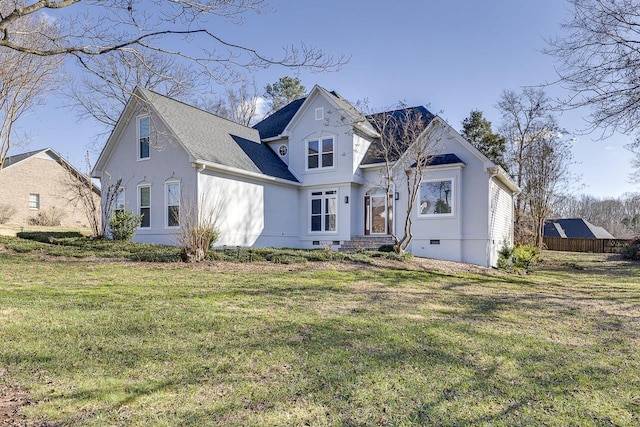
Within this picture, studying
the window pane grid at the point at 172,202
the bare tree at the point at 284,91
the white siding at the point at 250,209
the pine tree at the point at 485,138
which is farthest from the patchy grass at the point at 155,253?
the bare tree at the point at 284,91

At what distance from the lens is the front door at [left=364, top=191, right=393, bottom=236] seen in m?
16.1

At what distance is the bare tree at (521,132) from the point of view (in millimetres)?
23266

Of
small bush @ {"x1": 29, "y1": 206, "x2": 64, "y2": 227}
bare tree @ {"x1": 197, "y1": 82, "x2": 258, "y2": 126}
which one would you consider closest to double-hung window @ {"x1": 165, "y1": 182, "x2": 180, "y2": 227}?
small bush @ {"x1": 29, "y1": 206, "x2": 64, "y2": 227}

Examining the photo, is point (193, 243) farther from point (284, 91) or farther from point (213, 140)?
point (284, 91)

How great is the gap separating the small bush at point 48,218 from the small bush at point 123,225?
16.1 m

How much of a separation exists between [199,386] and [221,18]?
18.7 ft

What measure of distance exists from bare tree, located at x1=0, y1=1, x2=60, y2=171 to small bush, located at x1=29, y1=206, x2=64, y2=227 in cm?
963

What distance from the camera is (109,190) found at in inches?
607

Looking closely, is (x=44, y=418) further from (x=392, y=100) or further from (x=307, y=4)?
(x=392, y=100)

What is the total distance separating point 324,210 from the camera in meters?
17.0

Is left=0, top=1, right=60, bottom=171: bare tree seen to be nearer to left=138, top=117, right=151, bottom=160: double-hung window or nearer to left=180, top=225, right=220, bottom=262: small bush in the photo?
left=138, top=117, right=151, bottom=160: double-hung window

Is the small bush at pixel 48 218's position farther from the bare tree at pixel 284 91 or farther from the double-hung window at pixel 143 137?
the bare tree at pixel 284 91

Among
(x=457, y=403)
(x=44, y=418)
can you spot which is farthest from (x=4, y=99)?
(x=457, y=403)

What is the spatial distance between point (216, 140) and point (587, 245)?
1191 inches
